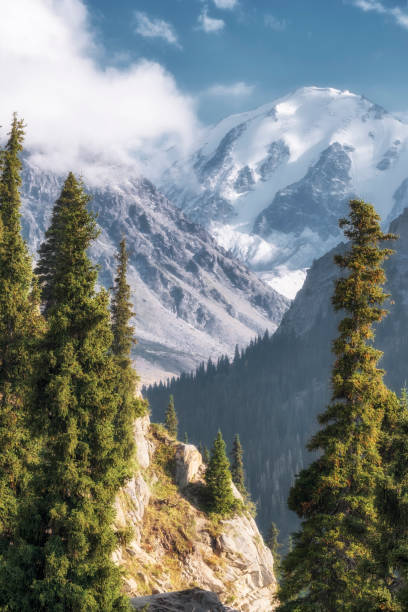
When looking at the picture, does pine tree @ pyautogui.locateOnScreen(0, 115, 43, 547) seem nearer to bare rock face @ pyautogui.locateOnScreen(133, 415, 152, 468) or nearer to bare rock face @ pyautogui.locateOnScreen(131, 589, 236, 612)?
bare rock face @ pyautogui.locateOnScreen(131, 589, 236, 612)

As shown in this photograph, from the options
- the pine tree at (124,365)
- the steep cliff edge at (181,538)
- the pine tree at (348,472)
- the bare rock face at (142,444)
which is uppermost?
the pine tree at (348,472)

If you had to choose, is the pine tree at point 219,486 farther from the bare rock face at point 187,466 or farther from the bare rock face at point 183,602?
the bare rock face at point 183,602

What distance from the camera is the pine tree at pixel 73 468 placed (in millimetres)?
16156

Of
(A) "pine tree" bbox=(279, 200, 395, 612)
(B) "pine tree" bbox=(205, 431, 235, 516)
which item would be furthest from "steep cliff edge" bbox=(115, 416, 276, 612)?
(A) "pine tree" bbox=(279, 200, 395, 612)

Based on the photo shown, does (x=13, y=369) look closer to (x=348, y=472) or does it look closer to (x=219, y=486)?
(x=348, y=472)

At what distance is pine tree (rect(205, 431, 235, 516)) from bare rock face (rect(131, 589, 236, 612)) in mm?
14694

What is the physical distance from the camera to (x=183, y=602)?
75.9 feet

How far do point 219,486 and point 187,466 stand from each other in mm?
3087

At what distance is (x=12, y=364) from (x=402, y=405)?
638 inches

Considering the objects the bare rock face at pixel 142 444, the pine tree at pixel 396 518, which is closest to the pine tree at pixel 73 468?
the pine tree at pixel 396 518

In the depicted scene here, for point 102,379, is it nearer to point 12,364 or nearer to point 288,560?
point 12,364

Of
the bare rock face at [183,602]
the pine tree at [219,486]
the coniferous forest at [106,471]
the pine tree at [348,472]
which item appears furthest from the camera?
the pine tree at [219,486]

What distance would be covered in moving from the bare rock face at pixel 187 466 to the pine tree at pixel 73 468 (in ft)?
75.5

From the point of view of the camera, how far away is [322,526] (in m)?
17.8
